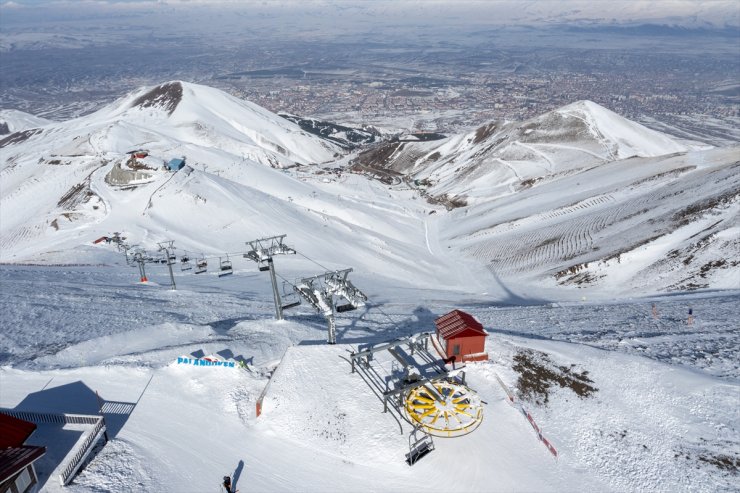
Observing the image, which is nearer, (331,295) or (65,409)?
(65,409)

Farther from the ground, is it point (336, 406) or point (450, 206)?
point (336, 406)

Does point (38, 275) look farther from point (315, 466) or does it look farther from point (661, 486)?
point (661, 486)

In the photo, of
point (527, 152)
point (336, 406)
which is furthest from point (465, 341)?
point (527, 152)

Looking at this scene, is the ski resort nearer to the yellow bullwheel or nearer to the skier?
the yellow bullwheel

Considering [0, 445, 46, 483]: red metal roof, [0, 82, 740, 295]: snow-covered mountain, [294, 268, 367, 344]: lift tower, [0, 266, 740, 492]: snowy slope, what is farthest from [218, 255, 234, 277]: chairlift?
[0, 445, 46, 483]: red metal roof

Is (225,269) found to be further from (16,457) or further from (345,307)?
(16,457)

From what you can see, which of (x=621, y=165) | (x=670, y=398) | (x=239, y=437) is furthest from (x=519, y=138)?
(x=239, y=437)

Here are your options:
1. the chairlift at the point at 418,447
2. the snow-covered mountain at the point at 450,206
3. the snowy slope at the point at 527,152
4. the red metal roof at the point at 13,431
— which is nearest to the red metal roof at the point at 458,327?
the chairlift at the point at 418,447
